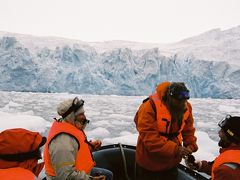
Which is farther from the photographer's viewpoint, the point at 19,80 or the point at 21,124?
the point at 19,80

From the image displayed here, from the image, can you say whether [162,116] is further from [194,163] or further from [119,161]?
[119,161]

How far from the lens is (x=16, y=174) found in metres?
1.31

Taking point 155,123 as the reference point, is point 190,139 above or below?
below

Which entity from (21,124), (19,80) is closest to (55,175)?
(21,124)

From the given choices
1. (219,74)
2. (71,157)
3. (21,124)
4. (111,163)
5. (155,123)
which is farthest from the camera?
(219,74)

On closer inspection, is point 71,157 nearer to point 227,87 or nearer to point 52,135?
point 52,135

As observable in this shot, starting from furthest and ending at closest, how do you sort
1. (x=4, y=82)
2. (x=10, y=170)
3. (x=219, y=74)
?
(x=219, y=74)
(x=4, y=82)
(x=10, y=170)

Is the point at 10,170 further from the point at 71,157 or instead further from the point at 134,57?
the point at 134,57

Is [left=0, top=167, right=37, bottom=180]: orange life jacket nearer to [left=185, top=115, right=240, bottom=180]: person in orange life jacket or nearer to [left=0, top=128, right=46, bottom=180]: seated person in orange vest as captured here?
[left=0, top=128, right=46, bottom=180]: seated person in orange vest

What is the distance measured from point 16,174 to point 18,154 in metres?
0.10

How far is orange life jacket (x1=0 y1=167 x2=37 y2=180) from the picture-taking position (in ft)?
4.23

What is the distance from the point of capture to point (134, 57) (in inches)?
1299

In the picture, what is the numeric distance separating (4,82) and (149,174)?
1173 inches

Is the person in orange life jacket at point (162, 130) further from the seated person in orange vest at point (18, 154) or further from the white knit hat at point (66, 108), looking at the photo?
the seated person in orange vest at point (18, 154)
